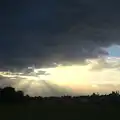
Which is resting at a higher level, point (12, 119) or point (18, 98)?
point (18, 98)

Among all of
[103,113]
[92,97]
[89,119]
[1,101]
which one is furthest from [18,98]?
[89,119]

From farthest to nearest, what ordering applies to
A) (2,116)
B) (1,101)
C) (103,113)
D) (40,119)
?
(1,101) < (103,113) < (2,116) < (40,119)

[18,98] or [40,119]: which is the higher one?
[18,98]

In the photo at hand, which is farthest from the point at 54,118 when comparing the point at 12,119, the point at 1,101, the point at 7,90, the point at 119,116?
the point at 7,90

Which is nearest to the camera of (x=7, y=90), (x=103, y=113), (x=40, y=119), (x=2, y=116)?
(x=40, y=119)

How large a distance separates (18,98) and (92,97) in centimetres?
3808

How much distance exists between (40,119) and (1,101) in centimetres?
7567

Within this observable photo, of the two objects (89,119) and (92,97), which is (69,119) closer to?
(89,119)

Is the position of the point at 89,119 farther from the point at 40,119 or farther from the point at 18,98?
the point at 18,98

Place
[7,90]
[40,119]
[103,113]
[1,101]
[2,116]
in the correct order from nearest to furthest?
1. [40,119]
2. [2,116]
3. [103,113]
4. [1,101]
5. [7,90]

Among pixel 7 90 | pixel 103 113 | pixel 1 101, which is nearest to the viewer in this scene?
pixel 103 113

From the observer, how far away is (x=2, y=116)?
113 meters

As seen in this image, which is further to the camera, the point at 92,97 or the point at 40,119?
the point at 92,97

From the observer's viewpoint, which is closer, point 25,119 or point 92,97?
point 25,119
